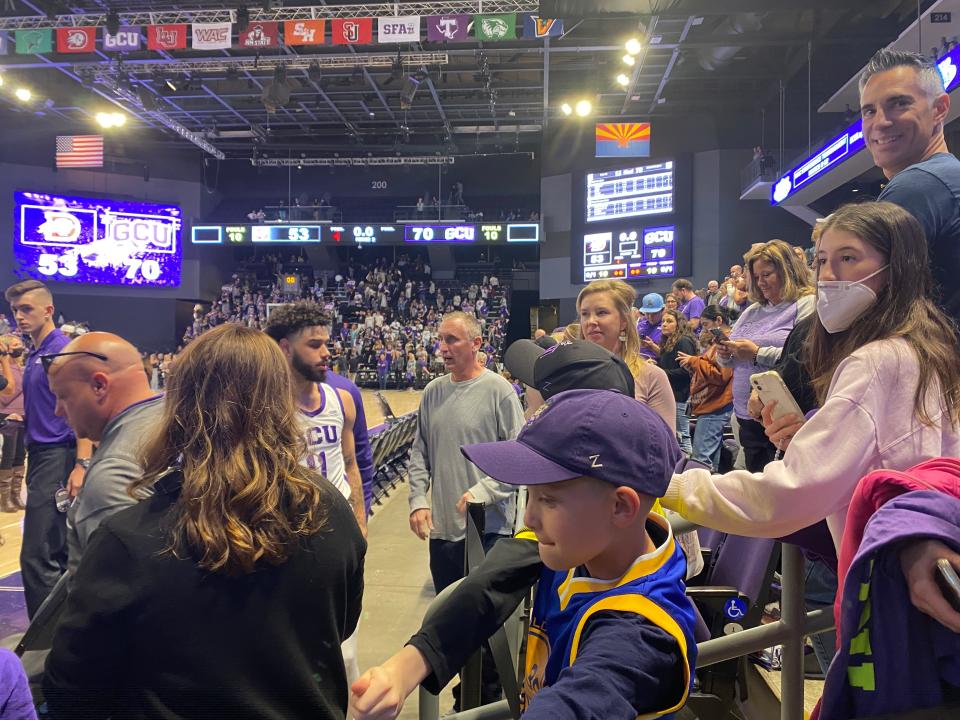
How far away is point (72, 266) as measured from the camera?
23797mm

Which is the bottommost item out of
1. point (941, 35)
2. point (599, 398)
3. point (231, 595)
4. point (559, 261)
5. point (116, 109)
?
point (231, 595)

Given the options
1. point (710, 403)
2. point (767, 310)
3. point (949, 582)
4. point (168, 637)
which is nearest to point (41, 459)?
point (168, 637)

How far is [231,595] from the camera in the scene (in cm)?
133

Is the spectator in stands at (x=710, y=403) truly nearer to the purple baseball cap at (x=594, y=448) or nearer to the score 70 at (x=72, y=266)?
the purple baseball cap at (x=594, y=448)

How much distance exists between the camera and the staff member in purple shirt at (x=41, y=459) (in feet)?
11.6

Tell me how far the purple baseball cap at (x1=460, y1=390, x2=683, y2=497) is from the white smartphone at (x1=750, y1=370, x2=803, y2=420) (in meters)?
0.47

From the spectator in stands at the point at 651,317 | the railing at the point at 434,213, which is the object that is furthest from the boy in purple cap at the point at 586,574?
the railing at the point at 434,213

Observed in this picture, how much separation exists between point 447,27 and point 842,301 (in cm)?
1296

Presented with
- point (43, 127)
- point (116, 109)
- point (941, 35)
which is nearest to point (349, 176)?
point (116, 109)

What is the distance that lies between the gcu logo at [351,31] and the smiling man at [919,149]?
12.6 meters

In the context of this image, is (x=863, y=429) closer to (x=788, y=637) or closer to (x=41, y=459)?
(x=788, y=637)

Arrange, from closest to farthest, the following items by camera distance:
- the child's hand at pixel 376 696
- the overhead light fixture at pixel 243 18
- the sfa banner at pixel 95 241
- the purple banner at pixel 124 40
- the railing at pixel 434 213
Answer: the child's hand at pixel 376 696 → the overhead light fixture at pixel 243 18 → the purple banner at pixel 124 40 → the sfa banner at pixel 95 241 → the railing at pixel 434 213

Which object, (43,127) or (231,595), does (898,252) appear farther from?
(43,127)

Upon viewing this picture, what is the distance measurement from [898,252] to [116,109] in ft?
75.9
